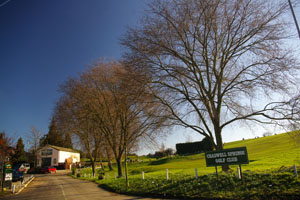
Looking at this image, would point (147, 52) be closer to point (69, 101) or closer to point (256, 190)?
point (256, 190)

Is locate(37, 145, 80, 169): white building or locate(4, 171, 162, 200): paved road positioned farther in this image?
locate(37, 145, 80, 169): white building

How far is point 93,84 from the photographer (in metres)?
23.5

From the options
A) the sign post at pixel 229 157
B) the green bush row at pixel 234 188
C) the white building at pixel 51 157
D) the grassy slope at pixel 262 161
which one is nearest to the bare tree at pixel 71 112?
the grassy slope at pixel 262 161

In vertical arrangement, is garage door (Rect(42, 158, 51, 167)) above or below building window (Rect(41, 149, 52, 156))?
below

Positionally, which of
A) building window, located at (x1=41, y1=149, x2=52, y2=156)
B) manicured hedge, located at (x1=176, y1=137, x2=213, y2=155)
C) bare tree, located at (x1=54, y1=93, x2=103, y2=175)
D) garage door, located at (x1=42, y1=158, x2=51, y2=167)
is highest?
bare tree, located at (x1=54, y1=93, x2=103, y2=175)

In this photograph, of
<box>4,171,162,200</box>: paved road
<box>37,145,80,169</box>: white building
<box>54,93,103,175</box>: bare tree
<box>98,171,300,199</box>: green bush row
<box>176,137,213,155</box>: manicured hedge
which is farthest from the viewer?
<box>176,137,213,155</box>: manicured hedge

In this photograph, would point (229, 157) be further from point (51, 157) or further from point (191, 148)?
point (51, 157)

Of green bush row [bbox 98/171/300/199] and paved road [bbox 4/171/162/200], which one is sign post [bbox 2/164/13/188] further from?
green bush row [bbox 98/171/300/199]

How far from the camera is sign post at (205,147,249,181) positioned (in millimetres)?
10094

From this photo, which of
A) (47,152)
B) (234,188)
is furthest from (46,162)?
(234,188)

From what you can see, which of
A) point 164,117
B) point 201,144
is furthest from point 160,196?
point 201,144

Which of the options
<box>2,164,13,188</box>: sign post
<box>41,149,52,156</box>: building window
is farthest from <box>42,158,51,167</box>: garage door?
<box>2,164,13,188</box>: sign post

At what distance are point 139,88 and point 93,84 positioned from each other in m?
12.7

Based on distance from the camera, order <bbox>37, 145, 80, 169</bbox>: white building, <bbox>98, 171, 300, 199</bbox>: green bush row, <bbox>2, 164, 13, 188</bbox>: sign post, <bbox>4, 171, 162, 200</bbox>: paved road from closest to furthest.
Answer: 1. <bbox>98, 171, 300, 199</bbox>: green bush row
2. <bbox>4, 171, 162, 200</bbox>: paved road
3. <bbox>2, 164, 13, 188</bbox>: sign post
4. <bbox>37, 145, 80, 169</bbox>: white building
